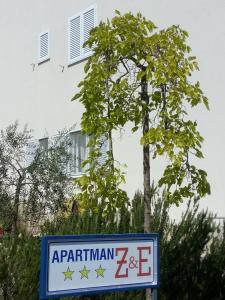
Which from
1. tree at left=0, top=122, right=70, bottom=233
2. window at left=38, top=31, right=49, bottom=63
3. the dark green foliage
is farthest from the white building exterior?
the dark green foliage

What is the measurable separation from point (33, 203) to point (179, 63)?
5.56 m

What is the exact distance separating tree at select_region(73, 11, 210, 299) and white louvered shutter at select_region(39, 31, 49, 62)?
386 inches

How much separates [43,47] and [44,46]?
0.07m

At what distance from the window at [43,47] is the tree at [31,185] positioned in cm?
483

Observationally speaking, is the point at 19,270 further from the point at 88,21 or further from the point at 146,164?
the point at 88,21

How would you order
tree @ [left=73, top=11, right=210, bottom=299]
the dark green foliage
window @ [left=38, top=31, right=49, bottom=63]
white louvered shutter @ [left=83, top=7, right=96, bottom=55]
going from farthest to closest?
window @ [left=38, top=31, right=49, bottom=63]
white louvered shutter @ [left=83, top=7, right=96, bottom=55]
the dark green foliage
tree @ [left=73, top=11, right=210, bottom=299]

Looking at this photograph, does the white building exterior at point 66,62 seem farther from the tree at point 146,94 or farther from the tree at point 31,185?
the tree at point 146,94

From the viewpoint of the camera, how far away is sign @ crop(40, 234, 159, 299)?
4.20m

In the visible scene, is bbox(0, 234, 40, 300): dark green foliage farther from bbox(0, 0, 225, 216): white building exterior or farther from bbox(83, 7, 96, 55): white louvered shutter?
bbox(83, 7, 96, 55): white louvered shutter

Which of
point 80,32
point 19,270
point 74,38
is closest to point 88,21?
point 80,32

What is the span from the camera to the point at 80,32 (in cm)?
1392

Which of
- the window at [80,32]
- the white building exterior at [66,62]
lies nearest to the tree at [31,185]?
the white building exterior at [66,62]

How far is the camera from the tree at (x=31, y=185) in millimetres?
10297

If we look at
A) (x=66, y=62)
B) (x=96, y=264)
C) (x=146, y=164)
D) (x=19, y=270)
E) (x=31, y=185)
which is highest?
(x=66, y=62)
